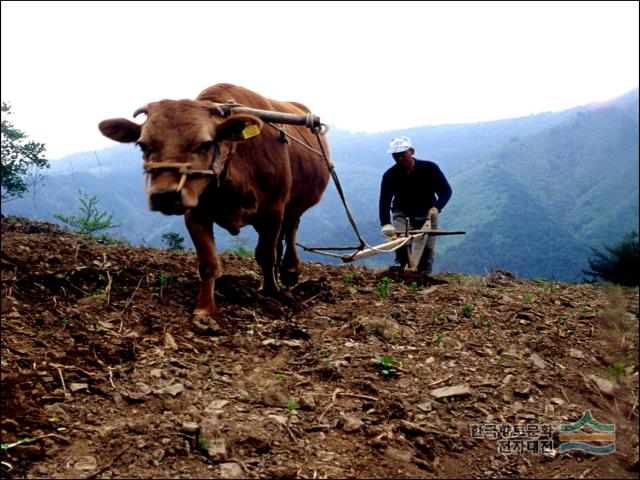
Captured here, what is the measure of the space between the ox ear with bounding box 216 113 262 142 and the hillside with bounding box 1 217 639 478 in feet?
5.30

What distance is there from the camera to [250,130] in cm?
497

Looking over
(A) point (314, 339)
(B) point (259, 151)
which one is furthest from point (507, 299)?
(B) point (259, 151)

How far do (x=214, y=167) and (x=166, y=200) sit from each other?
632 mm

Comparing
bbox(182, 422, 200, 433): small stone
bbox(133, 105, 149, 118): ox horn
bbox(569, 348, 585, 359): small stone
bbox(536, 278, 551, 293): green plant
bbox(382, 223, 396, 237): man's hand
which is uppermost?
bbox(133, 105, 149, 118): ox horn

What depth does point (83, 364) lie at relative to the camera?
3.94m

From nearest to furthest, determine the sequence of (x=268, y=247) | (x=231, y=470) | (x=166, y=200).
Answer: (x=231, y=470) → (x=166, y=200) → (x=268, y=247)

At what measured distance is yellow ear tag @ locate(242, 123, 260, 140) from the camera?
4.96 m

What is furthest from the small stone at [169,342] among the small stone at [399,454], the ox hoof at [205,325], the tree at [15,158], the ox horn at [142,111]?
the tree at [15,158]

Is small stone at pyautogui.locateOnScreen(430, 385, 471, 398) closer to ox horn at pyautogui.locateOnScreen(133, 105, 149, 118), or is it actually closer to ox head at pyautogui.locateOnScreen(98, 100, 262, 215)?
ox head at pyautogui.locateOnScreen(98, 100, 262, 215)

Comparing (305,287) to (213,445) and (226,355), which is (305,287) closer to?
(226,355)

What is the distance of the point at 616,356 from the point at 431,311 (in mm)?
3412

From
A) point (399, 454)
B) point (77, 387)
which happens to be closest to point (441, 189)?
point (399, 454)

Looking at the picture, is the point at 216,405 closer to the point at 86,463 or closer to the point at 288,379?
Answer: the point at 288,379

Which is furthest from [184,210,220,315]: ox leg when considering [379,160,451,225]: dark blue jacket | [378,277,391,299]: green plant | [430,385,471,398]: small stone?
[379,160,451,225]: dark blue jacket
